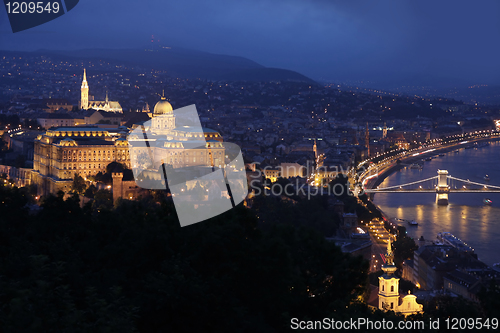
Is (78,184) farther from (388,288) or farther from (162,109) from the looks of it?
(388,288)

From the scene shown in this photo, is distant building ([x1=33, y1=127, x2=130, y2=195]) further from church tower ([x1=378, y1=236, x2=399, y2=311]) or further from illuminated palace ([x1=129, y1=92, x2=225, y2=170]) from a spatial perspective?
church tower ([x1=378, y1=236, x2=399, y2=311])

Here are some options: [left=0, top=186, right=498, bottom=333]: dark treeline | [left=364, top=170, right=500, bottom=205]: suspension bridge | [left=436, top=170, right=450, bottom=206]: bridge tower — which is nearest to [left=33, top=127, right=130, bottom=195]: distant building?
[left=364, top=170, right=500, bottom=205]: suspension bridge

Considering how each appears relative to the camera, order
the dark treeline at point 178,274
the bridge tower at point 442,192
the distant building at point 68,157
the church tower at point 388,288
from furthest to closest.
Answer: the bridge tower at point 442,192 → the distant building at point 68,157 → the church tower at point 388,288 → the dark treeline at point 178,274

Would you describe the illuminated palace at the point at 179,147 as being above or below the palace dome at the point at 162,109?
below

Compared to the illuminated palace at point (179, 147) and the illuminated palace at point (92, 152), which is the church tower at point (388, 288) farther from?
the illuminated palace at point (179, 147)

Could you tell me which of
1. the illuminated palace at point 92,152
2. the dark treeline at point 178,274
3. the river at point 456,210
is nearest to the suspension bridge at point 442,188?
the river at point 456,210

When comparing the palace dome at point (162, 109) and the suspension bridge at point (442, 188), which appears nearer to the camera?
the suspension bridge at point (442, 188)

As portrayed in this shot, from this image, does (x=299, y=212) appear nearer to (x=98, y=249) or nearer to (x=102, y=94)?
(x=98, y=249)
